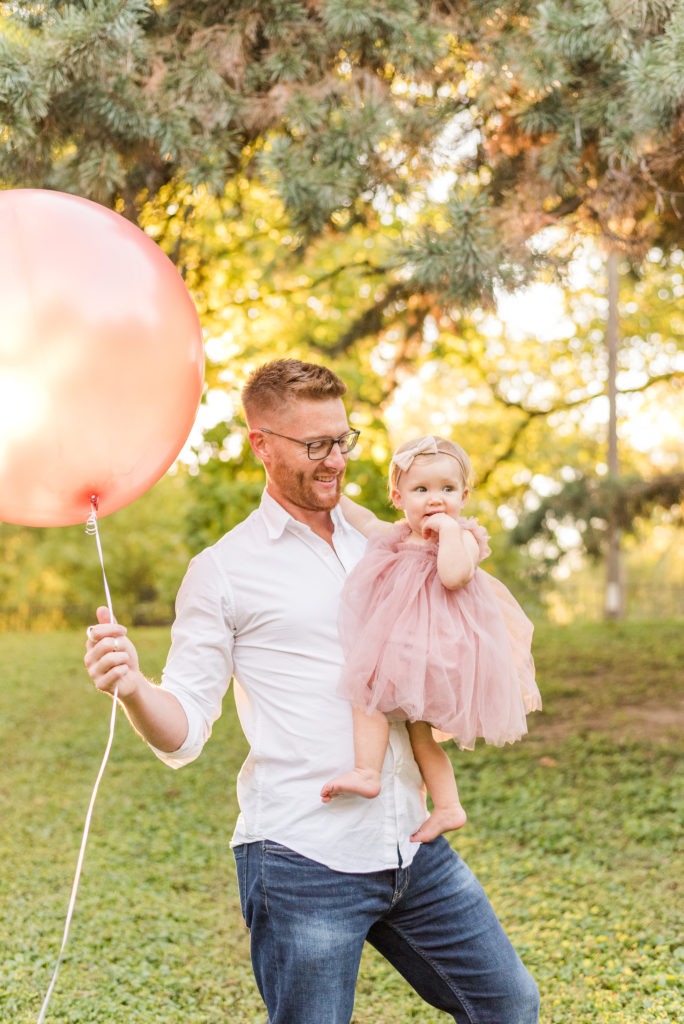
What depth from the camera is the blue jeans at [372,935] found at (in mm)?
2232

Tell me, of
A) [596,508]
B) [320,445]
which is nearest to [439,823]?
[320,445]

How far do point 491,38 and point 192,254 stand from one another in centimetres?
264

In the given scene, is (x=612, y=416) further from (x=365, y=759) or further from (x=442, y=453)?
(x=365, y=759)

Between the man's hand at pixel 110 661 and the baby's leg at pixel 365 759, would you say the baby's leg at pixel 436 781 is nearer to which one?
the baby's leg at pixel 365 759

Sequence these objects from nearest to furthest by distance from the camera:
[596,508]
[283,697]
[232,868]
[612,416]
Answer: [283,697] < [232,868] < [596,508] < [612,416]

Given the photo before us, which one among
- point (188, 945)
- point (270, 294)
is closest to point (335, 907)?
point (188, 945)

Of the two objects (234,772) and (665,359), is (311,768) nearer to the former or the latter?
(234,772)

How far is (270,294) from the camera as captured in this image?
11750 mm

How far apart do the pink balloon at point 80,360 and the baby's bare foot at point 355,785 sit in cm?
83

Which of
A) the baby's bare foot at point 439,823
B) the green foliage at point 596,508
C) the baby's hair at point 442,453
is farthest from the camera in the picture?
the green foliage at point 596,508

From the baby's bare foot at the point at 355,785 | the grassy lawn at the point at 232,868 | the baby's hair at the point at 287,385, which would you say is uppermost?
the baby's hair at the point at 287,385

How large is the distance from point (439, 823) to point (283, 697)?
1.54 feet

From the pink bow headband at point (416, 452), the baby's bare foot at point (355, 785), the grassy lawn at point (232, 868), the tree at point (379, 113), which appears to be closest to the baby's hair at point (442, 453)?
the pink bow headband at point (416, 452)

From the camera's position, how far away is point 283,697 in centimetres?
238
